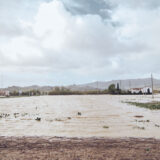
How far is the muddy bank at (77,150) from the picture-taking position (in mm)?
4488

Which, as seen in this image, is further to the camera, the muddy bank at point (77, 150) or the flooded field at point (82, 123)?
the flooded field at point (82, 123)

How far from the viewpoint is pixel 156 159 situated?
4281mm

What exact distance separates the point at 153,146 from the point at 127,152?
37.2 inches

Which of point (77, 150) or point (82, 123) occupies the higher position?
point (77, 150)

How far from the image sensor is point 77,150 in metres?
5.00

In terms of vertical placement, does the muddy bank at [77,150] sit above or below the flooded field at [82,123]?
above

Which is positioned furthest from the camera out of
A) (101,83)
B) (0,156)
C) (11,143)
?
(101,83)

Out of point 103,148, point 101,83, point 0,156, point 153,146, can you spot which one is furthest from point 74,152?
point 101,83

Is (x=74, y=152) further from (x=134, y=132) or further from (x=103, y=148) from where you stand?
(x=134, y=132)

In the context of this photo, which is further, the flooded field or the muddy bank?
the flooded field

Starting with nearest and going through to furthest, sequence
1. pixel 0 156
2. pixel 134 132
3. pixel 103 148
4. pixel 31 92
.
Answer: pixel 0 156, pixel 103 148, pixel 134 132, pixel 31 92

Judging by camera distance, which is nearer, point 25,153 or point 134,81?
point 25,153

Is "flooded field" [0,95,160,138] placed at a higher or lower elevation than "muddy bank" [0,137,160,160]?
lower

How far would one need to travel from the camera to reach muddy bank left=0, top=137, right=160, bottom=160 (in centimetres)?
449
